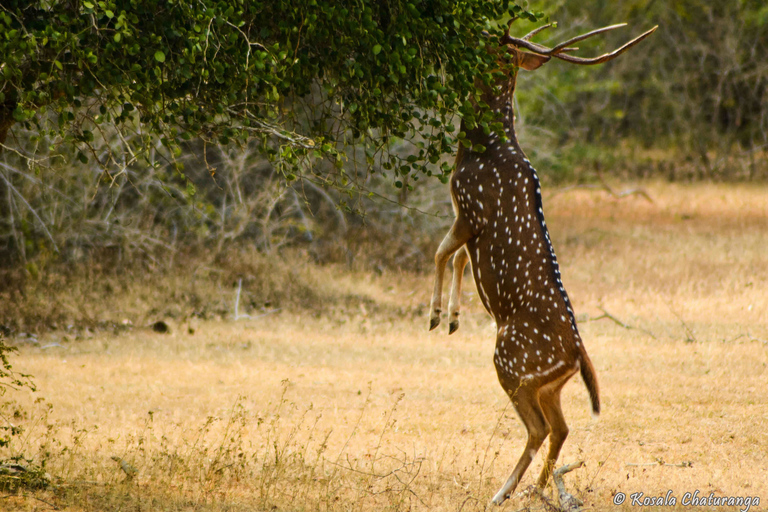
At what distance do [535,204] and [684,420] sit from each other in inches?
141

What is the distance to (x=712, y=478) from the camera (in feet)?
23.1

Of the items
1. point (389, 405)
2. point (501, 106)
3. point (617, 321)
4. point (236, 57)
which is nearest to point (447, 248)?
point (501, 106)

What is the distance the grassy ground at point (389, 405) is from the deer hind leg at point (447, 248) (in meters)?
1.06

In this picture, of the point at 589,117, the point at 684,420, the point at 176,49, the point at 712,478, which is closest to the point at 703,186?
the point at 589,117

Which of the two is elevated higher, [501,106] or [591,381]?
[501,106]

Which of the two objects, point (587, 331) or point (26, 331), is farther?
Answer: point (587, 331)

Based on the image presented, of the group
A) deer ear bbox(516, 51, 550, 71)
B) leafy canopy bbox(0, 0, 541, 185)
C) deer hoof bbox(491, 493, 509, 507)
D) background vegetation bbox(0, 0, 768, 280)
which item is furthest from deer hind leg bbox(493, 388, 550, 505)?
deer ear bbox(516, 51, 550, 71)

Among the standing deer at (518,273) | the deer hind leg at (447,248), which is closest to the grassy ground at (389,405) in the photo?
the standing deer at (518,273)

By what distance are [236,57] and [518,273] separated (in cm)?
267

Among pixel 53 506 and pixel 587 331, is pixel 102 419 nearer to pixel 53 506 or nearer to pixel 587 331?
pixel 53 506

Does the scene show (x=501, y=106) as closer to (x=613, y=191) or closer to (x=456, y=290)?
(x=456, y=290)

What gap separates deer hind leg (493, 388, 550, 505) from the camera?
615 centimetres

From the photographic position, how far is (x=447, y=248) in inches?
267

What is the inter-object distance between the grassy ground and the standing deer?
1.73 feet
